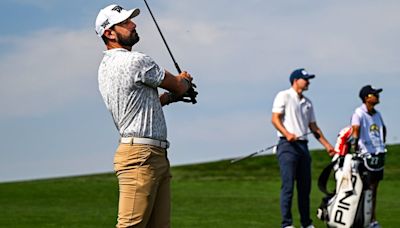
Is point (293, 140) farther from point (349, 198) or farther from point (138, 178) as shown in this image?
point (138, 178)

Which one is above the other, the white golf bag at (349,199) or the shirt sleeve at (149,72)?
the shirt sleeve at (149,72)

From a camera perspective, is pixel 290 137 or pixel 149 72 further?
pixel 290 137

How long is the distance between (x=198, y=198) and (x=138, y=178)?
14.3 meters

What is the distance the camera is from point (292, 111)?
478 inches

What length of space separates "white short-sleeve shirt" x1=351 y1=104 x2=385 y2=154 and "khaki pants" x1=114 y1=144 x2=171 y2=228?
6.16 m

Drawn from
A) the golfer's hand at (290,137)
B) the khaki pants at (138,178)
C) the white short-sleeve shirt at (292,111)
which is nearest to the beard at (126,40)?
the khaki pants at (138,178)

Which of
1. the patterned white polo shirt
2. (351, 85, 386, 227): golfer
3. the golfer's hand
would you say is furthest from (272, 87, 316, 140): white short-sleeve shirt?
the patterned white polo shirt

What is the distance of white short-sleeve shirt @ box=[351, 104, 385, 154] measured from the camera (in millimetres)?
12648

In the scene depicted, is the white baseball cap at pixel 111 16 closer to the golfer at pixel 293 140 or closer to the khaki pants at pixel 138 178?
the khaki pants at pixel 138 178

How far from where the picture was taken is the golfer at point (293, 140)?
1209 centimetres

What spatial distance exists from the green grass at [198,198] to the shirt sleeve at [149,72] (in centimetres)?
714

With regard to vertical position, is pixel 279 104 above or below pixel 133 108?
above

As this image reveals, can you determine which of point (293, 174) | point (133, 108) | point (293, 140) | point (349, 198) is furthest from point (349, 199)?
point (133, 108)

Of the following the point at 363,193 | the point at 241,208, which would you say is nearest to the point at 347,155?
the point at 363,193
